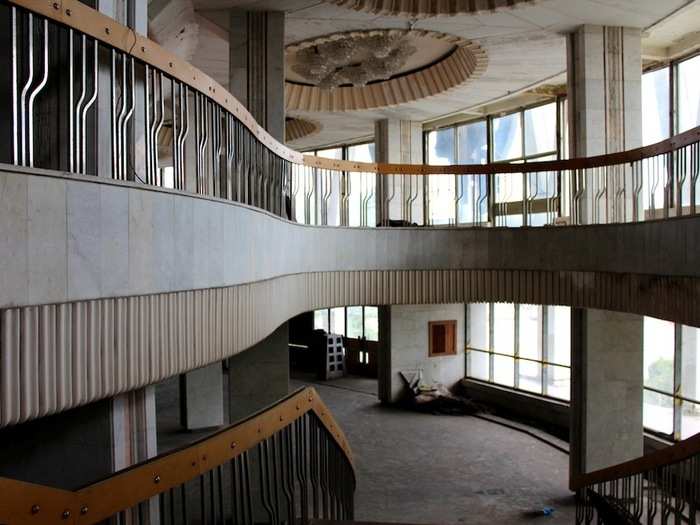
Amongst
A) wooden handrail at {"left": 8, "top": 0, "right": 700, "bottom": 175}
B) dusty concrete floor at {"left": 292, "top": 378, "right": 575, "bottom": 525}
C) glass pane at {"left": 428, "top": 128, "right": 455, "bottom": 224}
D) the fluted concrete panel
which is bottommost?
dusty concrete floor at {"left": 292, "top": 378, "right": 575, "bottom": 525}

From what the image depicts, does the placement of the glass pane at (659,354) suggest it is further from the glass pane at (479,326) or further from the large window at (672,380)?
the glass pane at (479,326)

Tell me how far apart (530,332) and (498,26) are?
30.1 ft

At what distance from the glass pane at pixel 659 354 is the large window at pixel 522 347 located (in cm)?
201

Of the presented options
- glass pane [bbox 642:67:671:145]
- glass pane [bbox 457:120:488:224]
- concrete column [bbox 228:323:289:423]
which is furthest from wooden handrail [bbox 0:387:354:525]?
glass pane [bbox 457:120:488:224]

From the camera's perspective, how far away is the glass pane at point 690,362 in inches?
520

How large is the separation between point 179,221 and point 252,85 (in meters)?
7.63

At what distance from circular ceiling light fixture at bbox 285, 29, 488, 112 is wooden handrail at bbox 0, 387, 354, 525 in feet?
32.5

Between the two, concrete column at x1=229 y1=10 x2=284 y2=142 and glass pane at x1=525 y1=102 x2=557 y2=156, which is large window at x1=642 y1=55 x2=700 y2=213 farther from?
concrete column at x1=229 y1=10 x2=284 y2=142

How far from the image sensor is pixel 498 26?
456 inches

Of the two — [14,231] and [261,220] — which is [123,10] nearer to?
[261,220]

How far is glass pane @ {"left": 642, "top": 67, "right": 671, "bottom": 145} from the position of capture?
45.9ft

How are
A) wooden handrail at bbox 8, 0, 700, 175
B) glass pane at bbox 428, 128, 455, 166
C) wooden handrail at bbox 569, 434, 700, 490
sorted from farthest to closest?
1. glass pane at bbox 428, 128, 455, 166
2. wooden handrail at bbox 569, 434, 700, 490
3. wooden handrail at bbox 8, 0, 700, 175

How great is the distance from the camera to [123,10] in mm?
4742

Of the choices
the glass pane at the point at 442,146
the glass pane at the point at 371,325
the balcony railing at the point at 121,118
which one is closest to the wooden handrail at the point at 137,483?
the balcony railing at the point at 121,118
